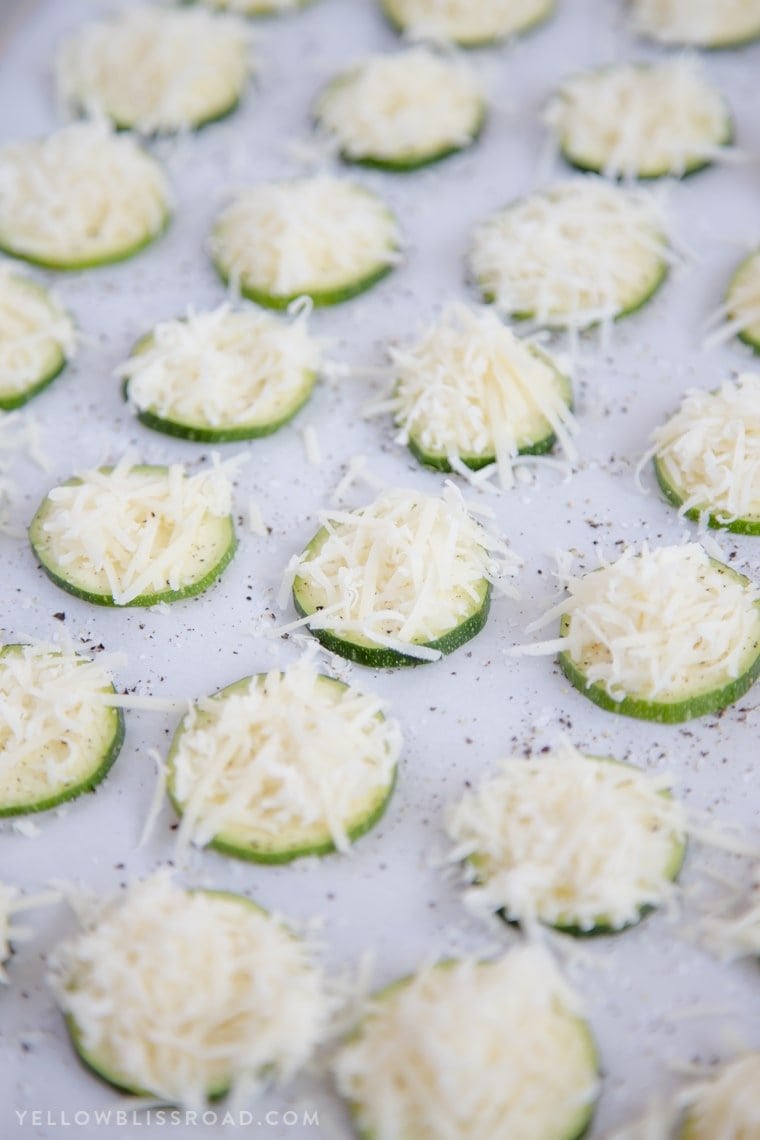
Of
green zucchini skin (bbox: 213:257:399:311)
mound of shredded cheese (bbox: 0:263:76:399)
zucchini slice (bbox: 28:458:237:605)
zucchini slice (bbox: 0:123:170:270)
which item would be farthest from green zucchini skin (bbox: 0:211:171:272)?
zucchini slice (bbox: 28:458:237:605)

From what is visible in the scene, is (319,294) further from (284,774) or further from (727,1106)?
(727,1106)

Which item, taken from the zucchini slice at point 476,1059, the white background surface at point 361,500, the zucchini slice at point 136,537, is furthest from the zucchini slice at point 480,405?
the zucchini slice at point 476,1059

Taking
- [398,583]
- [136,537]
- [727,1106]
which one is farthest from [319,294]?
[727,1106]

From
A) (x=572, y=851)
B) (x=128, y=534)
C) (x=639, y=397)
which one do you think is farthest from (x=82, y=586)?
(x=639, y=397)

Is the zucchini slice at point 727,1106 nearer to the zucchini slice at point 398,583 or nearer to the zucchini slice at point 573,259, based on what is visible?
the zucchini slice at point 398,583

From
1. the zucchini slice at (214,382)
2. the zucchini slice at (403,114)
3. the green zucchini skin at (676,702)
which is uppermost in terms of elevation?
the zucchini slice at (403,114)

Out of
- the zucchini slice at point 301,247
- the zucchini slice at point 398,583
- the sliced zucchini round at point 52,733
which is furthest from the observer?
the zucchini slice at point 301,247

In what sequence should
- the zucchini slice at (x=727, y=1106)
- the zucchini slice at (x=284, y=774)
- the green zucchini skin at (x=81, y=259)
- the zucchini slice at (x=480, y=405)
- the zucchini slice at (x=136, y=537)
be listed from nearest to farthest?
the zucchini slice at (x=727, y=1106)
the zucchini slice at (x=284, y=774)
the zucchini slice at (x=136, y=537)
the zucchini slice at (x=480, y=405)
the green zucchini skin at (x=81, y=259)
